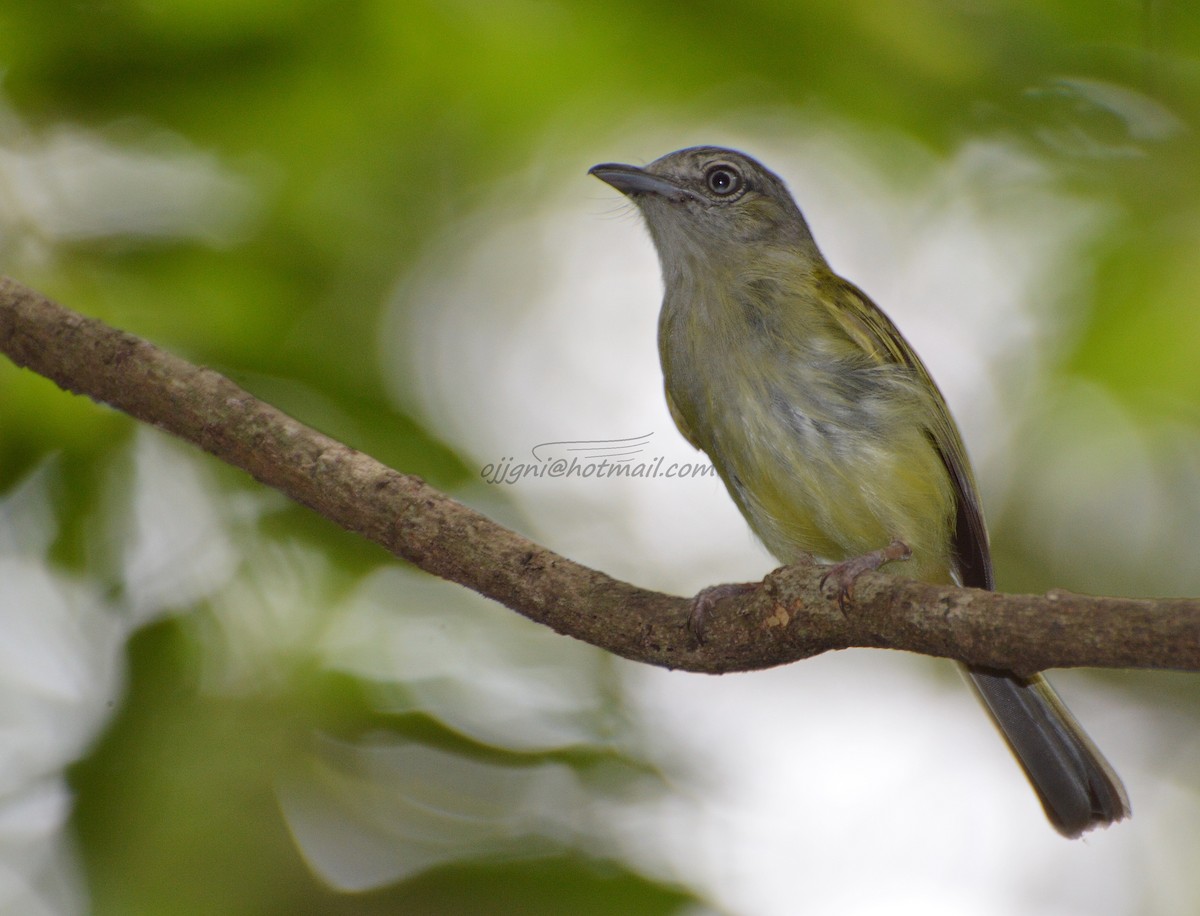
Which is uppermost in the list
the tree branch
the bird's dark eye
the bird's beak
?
the bird's dark eye

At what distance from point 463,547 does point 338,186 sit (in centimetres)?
215

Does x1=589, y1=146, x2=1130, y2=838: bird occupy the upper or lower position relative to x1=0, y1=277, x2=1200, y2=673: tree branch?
upper

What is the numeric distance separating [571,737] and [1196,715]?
3.04 metres

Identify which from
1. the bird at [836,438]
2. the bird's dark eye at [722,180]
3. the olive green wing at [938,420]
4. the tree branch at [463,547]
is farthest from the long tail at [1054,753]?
the bird's dark eye at [722,180]

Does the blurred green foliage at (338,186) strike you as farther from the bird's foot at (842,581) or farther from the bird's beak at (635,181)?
the bird's foot at (842,581)

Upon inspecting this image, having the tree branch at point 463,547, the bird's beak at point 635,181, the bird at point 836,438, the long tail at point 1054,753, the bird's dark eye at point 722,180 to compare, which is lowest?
the tree branch at point 463,547

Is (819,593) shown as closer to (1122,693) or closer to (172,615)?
(172,615)

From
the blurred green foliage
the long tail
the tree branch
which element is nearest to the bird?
the long tail

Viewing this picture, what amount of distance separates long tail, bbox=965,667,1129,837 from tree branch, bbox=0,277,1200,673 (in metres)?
1.51

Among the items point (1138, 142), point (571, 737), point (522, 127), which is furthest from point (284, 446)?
point (1138, 142)

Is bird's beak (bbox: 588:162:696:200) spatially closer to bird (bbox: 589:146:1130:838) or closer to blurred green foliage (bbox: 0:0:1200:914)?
bird (bbox: 589:146:1130:838)

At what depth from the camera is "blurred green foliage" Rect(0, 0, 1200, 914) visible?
11.6ft

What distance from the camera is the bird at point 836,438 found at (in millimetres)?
3582

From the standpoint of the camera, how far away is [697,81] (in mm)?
3980
